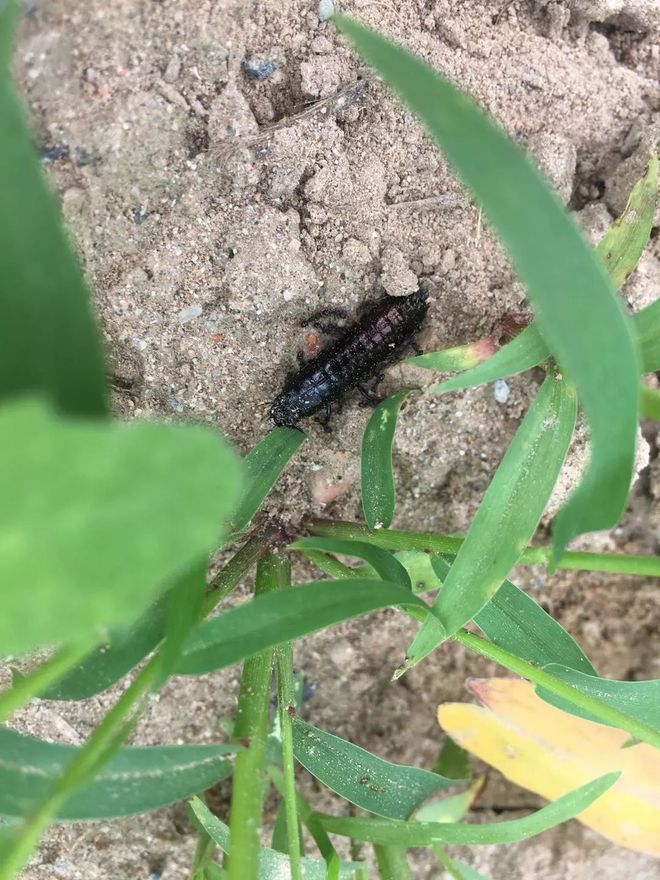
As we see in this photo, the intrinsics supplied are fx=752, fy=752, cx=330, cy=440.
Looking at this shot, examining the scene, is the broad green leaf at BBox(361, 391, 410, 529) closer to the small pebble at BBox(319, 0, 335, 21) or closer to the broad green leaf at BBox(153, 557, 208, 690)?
the broad green leaf at BBox(153, 557, 208, 690)

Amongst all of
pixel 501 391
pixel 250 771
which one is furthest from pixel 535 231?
pixel 501 391

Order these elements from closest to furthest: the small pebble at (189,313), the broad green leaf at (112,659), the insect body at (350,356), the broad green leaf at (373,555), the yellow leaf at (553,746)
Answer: the broad green leaf at (112,659), the broad green leaf at (373,555), the small pebble at (189,313), the insect body at (350,356), the yellow leaf at (553,746)

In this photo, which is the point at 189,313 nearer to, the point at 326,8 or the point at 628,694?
the point at 326,8

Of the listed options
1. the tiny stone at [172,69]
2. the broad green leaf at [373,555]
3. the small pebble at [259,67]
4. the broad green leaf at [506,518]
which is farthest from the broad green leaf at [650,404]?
the tiny stone at [172,69]

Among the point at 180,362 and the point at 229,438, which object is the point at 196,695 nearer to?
the point at 229,438

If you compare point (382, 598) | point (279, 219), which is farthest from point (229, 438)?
point (382, 598)

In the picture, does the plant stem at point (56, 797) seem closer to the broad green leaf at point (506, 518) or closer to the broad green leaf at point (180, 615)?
the broad green leaf at point (180, 615)
